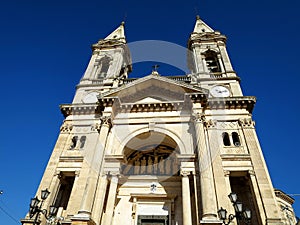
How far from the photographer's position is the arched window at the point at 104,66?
→ 2301 centimetres

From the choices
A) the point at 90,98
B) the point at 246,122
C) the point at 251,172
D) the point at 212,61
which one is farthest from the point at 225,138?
the point at 90,98

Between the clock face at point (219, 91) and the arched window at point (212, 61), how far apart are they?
323cm

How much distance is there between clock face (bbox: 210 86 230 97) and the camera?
59.7 ft

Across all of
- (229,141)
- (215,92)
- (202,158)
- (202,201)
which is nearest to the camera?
(202,201)

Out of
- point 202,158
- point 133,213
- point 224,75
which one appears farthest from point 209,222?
point 224,75

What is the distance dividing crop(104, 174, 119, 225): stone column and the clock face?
9615mm

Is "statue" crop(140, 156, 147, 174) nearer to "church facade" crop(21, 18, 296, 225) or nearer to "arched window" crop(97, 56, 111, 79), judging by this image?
"church facade" crop(21, 18, 296, 225)

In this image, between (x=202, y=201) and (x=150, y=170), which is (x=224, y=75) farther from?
(x=202, y=201)

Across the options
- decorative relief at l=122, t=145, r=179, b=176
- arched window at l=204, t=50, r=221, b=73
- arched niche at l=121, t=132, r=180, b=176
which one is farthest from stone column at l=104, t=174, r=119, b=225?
arched window at l=204, t=50, r=221, b=73

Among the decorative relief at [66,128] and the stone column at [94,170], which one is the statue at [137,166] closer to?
the stone column at [94,170]

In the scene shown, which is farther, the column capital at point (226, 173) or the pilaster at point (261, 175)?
the column capital at point (226, 173)

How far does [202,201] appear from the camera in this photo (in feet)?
38.1

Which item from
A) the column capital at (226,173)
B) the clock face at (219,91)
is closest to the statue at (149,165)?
the column capital at (226,173)

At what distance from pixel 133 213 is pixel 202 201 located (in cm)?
449
